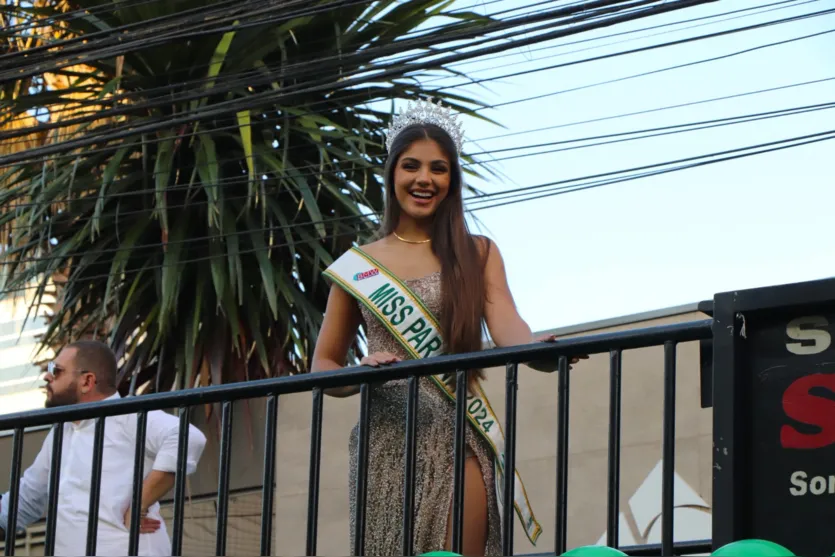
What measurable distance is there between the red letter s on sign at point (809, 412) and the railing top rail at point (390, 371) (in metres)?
0.30

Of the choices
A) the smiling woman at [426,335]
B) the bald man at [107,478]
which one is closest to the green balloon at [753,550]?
the smiling woman at [426,335]

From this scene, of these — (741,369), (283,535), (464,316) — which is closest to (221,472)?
(464,316)

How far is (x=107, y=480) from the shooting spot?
504 cm

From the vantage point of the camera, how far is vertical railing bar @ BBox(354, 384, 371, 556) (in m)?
3.54

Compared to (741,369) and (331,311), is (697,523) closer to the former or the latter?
(331,311)

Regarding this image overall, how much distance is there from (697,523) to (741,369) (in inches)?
205

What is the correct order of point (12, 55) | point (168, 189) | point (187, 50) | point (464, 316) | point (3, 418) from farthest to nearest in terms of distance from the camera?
1. point (187, 50)
2. point (168, 189)
3. point (12, 55)
4. point (3, 418)
5. point (464, 316)

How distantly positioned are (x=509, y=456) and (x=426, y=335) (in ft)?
1.46

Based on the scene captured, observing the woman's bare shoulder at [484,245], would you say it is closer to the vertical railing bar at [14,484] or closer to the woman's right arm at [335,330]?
the woman's right arm at [335,330]

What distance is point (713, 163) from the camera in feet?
26.3

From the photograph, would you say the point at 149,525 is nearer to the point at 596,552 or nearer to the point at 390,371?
the point at 390,371

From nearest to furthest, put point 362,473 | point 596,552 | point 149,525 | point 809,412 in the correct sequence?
1. point 809,412
2. point 596,552
3. point 362,473
4. point 149,525

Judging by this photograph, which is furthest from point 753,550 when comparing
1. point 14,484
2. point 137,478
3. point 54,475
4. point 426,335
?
point 14,484

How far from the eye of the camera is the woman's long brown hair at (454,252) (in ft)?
12.0
